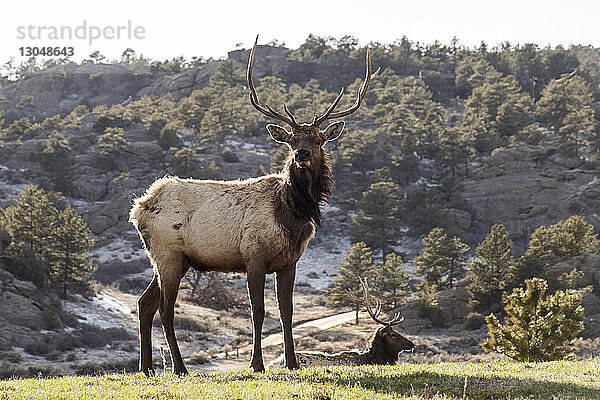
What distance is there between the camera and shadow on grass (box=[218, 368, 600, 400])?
618 cm

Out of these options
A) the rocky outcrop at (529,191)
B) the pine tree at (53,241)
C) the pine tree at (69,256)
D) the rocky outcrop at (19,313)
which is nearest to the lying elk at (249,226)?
the rocky outcrop at (19,313)

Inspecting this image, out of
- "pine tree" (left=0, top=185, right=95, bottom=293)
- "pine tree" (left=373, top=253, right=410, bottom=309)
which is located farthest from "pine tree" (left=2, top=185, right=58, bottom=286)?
"pine tree" (left=373, top=253, right=410, bottom=309)

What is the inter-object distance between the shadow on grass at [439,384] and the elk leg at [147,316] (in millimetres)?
2324

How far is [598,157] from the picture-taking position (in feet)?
235

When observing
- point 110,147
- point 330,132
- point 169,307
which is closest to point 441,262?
point 330,132

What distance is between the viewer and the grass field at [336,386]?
5.98m

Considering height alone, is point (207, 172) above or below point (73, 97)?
below

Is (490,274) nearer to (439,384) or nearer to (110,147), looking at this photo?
(439,384)

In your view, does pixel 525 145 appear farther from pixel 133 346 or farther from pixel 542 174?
pixel 133 346

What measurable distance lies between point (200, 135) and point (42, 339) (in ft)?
179

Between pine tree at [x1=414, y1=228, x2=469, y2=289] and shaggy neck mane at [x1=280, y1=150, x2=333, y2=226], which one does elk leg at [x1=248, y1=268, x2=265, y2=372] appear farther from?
pine tree at [x1=414, y1=228, x2=469, y2=289]

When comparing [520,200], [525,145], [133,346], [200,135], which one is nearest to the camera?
[133,346]

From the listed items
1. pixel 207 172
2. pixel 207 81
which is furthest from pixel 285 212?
pixel 207 81

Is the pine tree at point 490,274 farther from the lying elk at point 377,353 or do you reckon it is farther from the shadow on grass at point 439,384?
the shadow on grass at point 439,384
